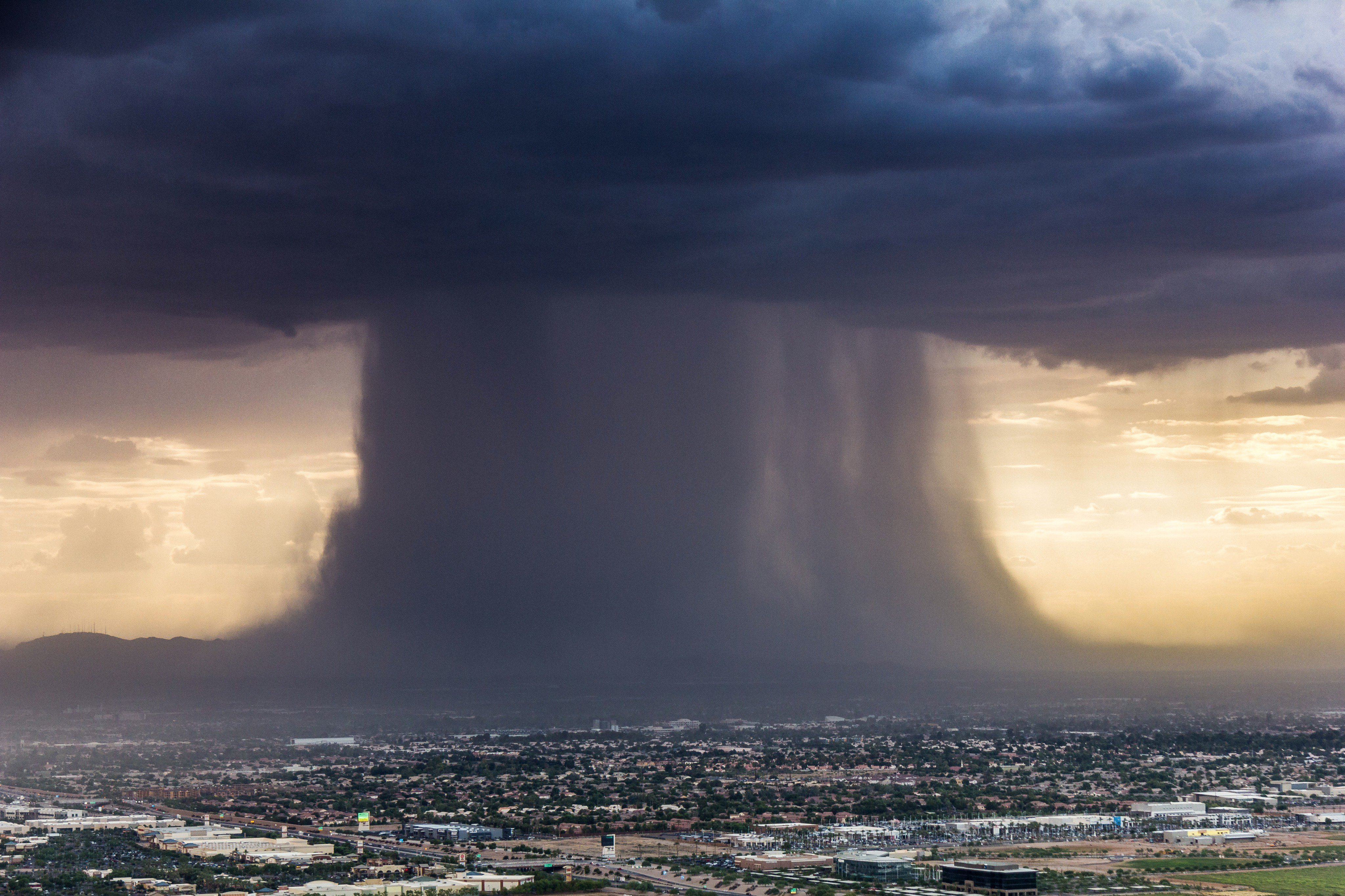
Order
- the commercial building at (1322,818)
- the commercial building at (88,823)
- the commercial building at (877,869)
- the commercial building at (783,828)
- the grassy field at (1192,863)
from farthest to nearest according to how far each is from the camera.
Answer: the commercial building at (1322,818), the commercial building at (88,823), the commercial building at (783,828), the grassy field at (1192,863), the commercial building at (877,869)

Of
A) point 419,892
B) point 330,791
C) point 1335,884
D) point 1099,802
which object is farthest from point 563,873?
point 330,791

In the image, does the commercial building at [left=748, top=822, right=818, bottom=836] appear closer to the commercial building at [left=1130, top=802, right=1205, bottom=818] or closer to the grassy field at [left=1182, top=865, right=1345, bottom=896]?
the commercial building at [left=1130, top=802, right=1205, bottom=818]

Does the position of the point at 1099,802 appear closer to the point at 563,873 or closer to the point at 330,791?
the point at 563,873

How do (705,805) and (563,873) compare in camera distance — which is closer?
(563,873)

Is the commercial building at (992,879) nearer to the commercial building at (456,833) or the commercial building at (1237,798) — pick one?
the commercial building at (456,833)

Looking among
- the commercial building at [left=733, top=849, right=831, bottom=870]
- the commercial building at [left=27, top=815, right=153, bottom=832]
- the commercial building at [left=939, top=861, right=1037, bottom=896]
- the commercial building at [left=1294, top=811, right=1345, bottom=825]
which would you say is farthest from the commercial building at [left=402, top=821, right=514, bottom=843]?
the commercial building at [left=1294, top=811, right=1345, bottom=825]

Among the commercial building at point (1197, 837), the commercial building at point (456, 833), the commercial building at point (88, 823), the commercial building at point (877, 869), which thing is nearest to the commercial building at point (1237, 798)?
the commercial building at point (1197, 837)
